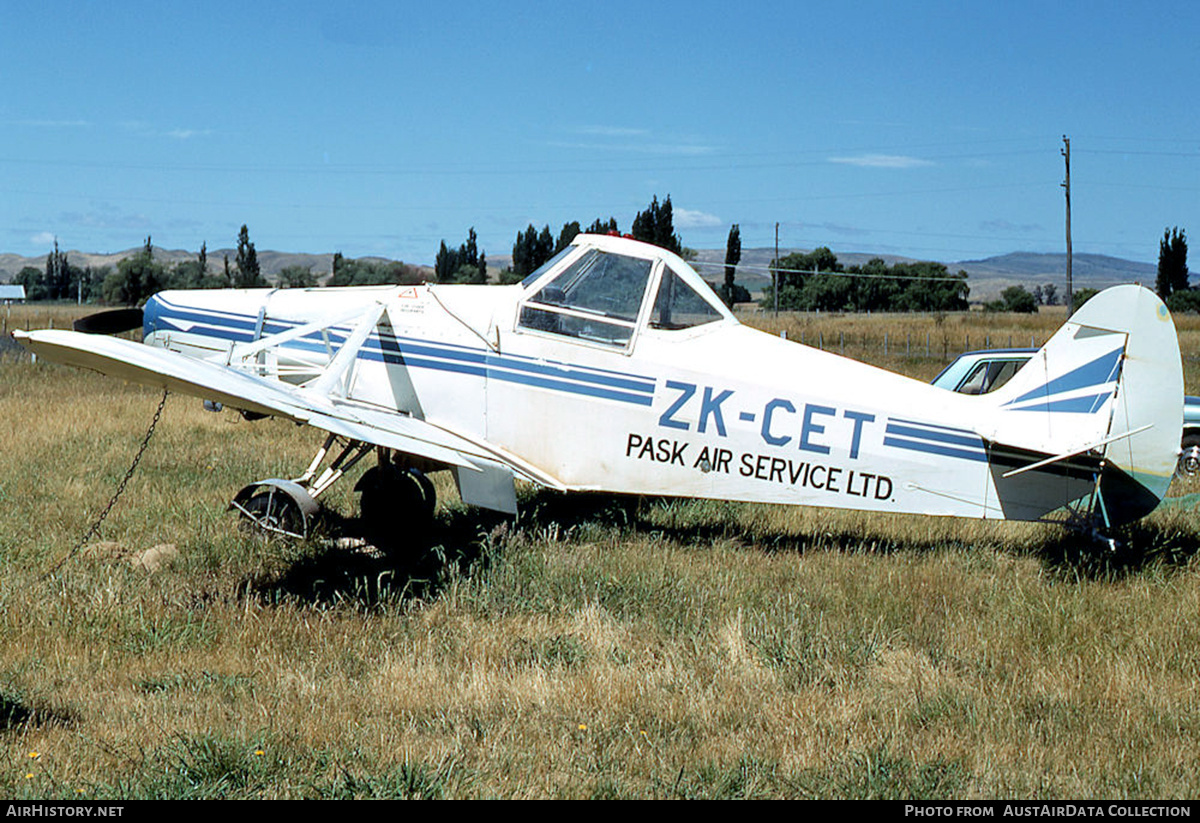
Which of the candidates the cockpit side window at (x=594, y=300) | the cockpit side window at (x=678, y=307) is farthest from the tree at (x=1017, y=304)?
the cockpit side window at (x=594, y=300)

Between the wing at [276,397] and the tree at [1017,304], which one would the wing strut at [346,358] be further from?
the tree at [1017,304]

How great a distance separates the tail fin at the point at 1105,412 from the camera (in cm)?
639

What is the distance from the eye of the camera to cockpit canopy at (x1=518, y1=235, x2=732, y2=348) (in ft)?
23.7

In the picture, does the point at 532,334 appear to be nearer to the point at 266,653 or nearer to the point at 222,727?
the point at 266,653

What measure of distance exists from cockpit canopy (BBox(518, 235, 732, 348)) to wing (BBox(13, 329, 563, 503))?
41.1 inches

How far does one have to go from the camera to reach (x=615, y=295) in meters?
7.28

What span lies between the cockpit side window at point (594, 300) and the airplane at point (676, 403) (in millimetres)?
11

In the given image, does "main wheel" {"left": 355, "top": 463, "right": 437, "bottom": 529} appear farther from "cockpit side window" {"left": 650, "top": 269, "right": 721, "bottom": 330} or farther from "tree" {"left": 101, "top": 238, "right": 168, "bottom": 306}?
"tree" {"left": 101, "top": 238, "right": 168, "bottom": 306}

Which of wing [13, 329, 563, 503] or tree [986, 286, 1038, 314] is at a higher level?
tree [986, 286, 1038, 314]

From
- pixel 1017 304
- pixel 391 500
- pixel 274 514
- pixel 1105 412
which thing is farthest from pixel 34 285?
pixel 1105 412

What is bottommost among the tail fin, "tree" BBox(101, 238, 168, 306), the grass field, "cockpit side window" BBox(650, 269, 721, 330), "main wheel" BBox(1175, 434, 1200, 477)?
the grass field

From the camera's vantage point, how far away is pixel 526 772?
13.4ft

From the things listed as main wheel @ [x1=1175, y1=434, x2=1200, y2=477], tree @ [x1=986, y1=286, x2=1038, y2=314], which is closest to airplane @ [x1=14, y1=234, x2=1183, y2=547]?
main wheel @ [x1=1175, y1=434, x2=1200, y2=477]
